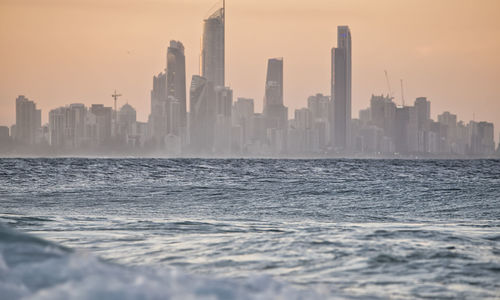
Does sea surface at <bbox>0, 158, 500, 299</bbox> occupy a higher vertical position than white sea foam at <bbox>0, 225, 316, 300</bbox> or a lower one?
lower

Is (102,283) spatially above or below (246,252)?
above

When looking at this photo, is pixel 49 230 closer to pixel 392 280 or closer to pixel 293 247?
pixel 293 247

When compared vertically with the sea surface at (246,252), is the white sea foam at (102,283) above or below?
above

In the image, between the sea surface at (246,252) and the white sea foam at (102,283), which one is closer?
the white sea foam at (102,283)

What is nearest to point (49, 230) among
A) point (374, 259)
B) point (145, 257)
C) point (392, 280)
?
point (145, 257)

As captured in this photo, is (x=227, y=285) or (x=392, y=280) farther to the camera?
(x=392, y=280)

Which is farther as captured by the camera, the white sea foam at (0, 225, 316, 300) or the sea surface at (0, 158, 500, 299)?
the sea surface at (0, 158, 500, 299)

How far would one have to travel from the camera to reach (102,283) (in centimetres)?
601

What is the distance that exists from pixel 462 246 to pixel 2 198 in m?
18.1

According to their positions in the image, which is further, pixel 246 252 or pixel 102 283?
pixel 246 252

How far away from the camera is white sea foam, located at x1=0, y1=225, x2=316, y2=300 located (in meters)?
5.77

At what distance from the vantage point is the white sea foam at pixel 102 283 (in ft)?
18.9

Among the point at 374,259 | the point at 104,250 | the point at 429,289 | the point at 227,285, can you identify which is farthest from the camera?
the point at 104,250

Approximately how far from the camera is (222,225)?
45.2 feet
